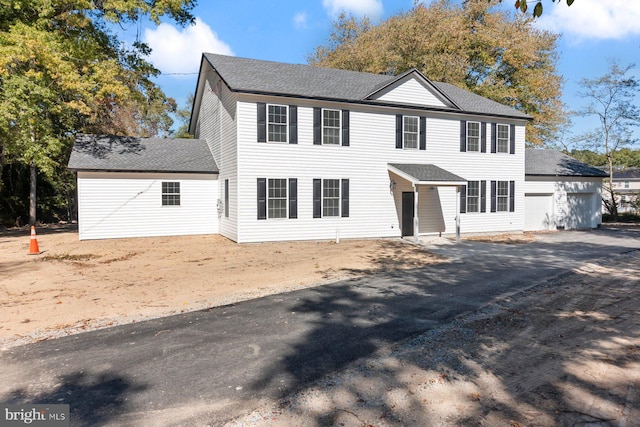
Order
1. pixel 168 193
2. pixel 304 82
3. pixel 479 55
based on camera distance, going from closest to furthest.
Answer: pixel 304 82, pixel 168 193, pixel 479 55

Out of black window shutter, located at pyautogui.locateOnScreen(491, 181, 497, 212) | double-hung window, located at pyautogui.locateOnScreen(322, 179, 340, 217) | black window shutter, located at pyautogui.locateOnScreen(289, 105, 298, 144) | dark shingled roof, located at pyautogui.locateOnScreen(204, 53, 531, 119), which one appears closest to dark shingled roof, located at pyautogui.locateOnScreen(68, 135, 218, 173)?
dark shingled roof, located at pyautogui.locateOnScreen(204, 53, 531, 119)

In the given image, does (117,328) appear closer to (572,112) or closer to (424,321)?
(424,321)

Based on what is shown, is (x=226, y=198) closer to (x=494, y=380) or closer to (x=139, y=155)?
(x=139, y=155)

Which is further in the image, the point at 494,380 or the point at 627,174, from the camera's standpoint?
the point at 627,174

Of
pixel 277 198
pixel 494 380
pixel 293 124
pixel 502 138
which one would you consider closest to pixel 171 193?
pixel 277 198

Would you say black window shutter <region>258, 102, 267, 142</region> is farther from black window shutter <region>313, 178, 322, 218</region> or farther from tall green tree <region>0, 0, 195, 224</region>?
tall green tree <region>0, 0, 195, 224</region>

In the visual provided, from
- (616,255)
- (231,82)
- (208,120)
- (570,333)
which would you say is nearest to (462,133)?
(616,255)

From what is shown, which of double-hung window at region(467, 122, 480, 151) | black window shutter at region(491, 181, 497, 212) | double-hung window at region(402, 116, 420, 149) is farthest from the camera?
black window shutter at region(491, 181, 497, 212)

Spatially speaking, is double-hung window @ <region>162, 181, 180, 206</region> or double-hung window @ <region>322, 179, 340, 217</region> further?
double-hung window @ <region>162, 181, 180, 206</region>

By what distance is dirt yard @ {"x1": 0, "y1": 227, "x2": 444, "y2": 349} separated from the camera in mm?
6777

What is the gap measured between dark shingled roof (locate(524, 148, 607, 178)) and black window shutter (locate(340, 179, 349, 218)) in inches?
458

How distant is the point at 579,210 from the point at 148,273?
24634mm

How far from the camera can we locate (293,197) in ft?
52.8

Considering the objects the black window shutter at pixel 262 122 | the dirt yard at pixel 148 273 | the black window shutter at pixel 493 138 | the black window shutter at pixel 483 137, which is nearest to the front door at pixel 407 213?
the dirt yard at pixel 148 273
